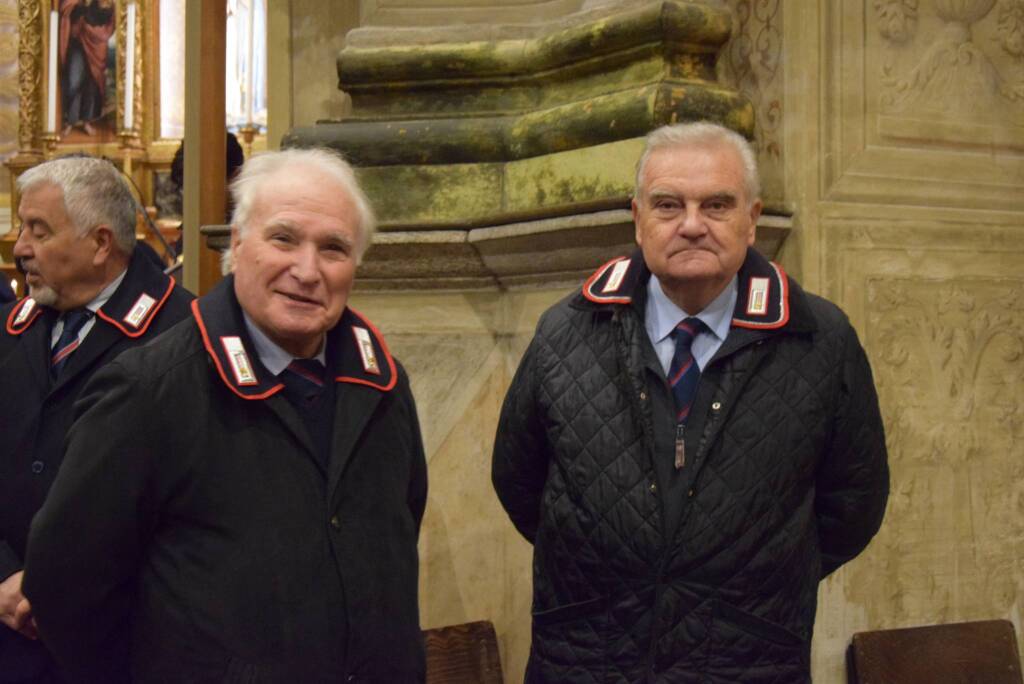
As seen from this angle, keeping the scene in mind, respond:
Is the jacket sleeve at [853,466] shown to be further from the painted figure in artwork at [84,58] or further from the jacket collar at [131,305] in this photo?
the painted figure in artwork at [84,58]

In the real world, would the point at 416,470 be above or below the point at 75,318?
below

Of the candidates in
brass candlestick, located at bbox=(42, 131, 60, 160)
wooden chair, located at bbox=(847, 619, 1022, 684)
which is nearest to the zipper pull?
wooden chair, located at bbox=(847, 619, 1022, 684)

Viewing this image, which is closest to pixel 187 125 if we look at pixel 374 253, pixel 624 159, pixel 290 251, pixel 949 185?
pixel 374 253

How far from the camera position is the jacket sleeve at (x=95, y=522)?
1.86 meters

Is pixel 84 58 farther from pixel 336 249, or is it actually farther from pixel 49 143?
pixel 336 249

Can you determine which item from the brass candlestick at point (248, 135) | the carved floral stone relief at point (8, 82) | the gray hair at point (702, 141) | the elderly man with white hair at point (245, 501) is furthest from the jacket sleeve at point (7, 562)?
the carved floral stone relief at point (8, 82)

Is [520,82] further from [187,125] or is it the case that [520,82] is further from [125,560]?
[125,560]

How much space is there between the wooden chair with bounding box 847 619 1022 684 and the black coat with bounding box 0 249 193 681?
1.84 metres

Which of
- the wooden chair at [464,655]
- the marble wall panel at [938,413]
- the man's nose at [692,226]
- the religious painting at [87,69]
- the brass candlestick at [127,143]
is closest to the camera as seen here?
the man's nose at [692,226]

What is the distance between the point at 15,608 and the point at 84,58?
1318 centimetres

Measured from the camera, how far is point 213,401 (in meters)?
1.92

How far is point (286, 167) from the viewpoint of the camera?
206cm

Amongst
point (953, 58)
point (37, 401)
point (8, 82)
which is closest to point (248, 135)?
point (8, 82)

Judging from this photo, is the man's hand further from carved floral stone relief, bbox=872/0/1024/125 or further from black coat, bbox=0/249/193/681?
carved floral stone relief, bbox=872/0/1024/125
